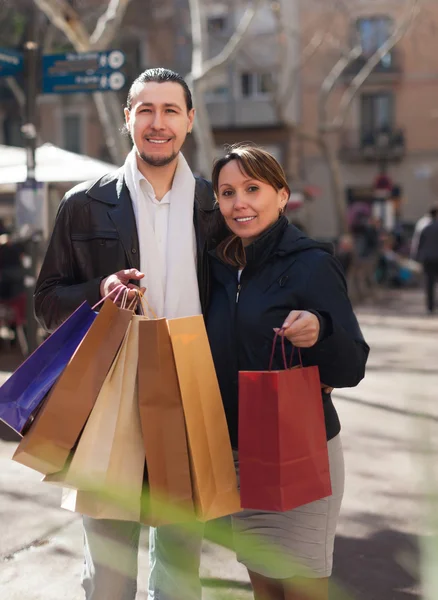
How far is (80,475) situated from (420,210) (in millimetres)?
34230

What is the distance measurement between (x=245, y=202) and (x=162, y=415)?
653 millimetres

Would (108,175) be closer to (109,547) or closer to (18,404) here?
(18,404)

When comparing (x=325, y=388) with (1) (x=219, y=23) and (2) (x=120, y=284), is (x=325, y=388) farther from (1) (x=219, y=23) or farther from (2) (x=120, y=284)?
(1) (x=219, y=23)

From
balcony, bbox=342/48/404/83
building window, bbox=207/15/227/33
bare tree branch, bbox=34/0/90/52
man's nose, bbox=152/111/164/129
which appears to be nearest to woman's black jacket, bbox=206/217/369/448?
man's nose, bbox=152/111/164/129

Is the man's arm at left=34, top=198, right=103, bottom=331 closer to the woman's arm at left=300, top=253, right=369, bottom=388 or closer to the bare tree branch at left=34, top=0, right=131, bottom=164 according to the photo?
the woman's arm at left=300, top=253, right=369, bottom=388

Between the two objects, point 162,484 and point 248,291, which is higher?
point 248,291

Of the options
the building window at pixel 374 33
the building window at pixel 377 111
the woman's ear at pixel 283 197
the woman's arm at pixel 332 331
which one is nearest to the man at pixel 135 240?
the woman's ear at pixel 283 197

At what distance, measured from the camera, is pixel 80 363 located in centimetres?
221

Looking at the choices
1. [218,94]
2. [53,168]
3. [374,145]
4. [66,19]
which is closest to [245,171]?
[53,168]

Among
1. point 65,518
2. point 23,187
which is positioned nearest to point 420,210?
point 23,187

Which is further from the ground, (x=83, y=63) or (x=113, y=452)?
(x=83, y=63)

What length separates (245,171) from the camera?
95.3 inches

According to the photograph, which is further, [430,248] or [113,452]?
[430,248]

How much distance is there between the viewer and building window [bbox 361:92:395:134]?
35906mm
